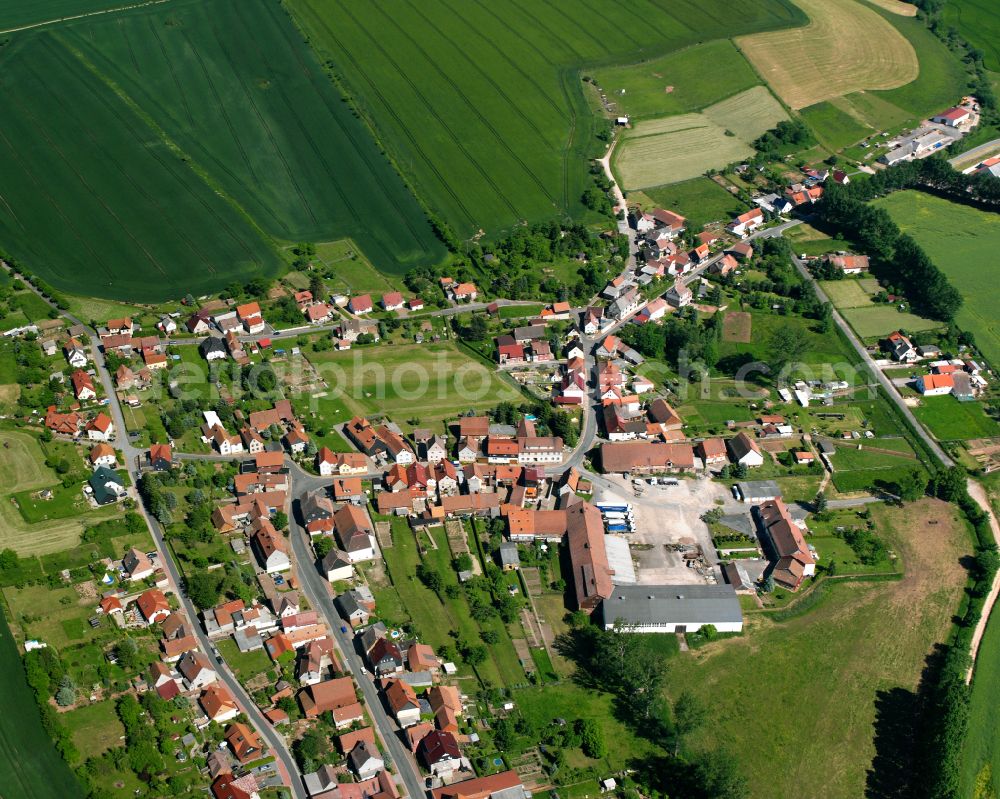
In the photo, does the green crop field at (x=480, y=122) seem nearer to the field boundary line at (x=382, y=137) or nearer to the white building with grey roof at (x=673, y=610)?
the field boundary line at (x=382, y=137)

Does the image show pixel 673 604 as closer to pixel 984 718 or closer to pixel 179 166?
pixel 984 718

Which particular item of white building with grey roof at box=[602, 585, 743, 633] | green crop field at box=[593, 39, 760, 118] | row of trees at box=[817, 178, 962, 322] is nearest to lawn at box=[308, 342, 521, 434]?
white building with grey roof at box=[602, 585, 743, 633]

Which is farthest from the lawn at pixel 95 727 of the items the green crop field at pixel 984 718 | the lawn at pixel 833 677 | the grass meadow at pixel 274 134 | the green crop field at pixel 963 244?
the green crop field at pixel 963 244

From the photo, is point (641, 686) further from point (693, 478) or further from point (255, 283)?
point (255, 283)

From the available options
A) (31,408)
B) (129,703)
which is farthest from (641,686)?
(31,408)

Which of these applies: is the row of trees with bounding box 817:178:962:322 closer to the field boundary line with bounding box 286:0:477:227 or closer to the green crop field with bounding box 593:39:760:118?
the green crop field with bounding box 593:39:760:118

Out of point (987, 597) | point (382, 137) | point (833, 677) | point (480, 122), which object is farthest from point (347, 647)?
point (480, 122)
